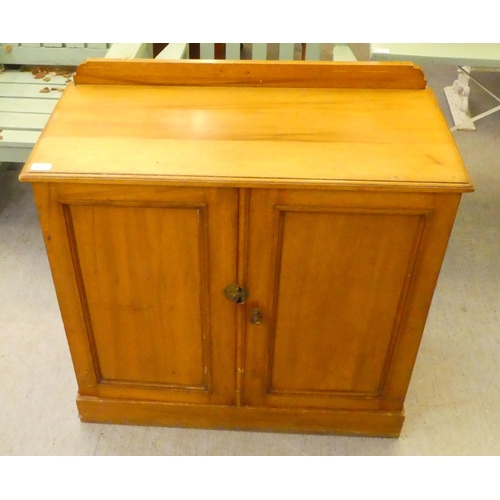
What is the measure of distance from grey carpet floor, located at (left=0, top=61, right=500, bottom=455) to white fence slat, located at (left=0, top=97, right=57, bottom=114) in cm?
48

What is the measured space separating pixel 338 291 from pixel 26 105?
1.61 m

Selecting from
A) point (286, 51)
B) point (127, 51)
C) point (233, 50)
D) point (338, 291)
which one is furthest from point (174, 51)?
point (338, 291)

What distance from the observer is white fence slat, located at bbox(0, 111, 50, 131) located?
225 cm

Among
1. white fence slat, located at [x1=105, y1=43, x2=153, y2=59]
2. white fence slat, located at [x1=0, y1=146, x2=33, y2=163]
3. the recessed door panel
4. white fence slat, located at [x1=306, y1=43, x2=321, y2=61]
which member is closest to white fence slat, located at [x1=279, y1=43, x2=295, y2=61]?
white fence slat, located at [x1=306, y1=43, x2=321, y2=61]

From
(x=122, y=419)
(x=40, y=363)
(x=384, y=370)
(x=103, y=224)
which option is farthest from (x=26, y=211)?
(x=384, y=370)

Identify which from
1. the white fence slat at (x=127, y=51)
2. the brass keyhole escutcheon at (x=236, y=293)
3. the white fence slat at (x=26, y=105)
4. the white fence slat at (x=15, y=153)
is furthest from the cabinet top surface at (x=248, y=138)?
the white fence slat at (x=26, y=105)

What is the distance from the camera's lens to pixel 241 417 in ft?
5.80

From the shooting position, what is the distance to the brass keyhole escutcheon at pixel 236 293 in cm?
144

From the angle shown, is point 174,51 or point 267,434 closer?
point 267,434

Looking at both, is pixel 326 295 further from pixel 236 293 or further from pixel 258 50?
pixel 258 50

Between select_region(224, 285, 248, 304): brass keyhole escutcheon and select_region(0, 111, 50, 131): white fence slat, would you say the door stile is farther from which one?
select_region(0, 111, 50, 131): white fence slat

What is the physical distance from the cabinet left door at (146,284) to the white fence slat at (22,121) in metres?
1.03

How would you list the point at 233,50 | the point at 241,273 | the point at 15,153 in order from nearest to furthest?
the point at 241,273
the point at 15,153
the point at 233,50

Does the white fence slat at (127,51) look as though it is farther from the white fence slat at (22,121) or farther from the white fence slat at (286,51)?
the white fence slat at (286,51)
